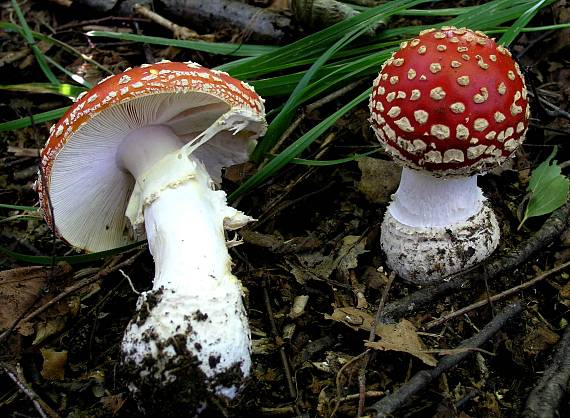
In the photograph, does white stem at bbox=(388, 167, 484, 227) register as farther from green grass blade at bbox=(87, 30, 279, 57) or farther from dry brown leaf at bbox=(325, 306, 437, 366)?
green grass blade at bbox=(87, 30, 279, 57)

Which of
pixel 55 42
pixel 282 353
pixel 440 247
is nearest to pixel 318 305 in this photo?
pixel 282 353

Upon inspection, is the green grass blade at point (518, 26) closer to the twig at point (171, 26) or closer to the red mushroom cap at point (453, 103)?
the red mushroom cap at point (453, 103)

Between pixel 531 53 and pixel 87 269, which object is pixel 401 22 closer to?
pixel 531 53

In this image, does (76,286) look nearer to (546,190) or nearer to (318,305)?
(318,305)

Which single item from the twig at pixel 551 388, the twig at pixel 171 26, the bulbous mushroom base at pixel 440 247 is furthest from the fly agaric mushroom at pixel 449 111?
the twig at pixel 171 26

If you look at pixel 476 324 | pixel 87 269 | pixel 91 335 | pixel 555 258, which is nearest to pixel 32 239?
pixel 87 269

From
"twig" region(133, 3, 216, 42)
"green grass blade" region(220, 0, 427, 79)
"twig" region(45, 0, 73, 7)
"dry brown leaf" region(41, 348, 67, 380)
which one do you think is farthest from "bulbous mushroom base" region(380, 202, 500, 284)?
"twig" region(45, 0, 73, 7)

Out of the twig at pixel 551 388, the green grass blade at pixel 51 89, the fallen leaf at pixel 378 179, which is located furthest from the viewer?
the green grass blade at pixel 51 89
